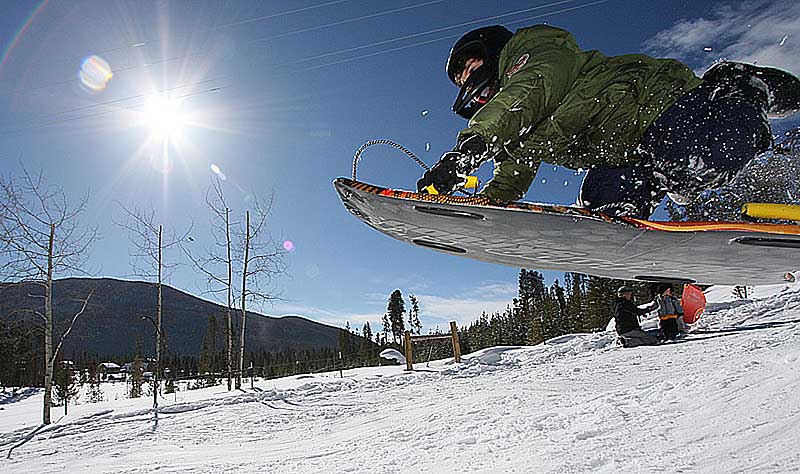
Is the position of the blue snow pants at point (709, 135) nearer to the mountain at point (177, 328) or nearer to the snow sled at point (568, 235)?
the snow sled at point (568, 235)

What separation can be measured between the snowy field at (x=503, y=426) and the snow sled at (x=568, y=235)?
82 centimetres

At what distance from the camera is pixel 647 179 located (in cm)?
300

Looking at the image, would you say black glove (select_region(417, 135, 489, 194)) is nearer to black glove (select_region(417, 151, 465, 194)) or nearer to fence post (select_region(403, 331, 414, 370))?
black glove (select_region(417, 151, 465, 194))

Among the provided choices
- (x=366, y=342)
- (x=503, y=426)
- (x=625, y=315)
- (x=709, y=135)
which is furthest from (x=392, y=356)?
(x=366, y=342)

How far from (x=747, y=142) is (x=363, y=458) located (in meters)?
2.88

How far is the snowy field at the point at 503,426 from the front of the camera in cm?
239

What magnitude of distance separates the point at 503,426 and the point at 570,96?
2200mm

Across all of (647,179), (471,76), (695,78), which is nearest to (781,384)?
(647,179)

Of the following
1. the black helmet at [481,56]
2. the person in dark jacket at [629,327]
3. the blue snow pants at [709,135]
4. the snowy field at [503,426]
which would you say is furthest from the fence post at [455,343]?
the black helmet at [481,56]

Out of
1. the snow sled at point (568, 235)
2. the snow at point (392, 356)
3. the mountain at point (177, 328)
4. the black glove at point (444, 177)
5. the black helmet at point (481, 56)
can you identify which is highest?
the mountain at point (177, 328)

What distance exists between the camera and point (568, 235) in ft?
8.79

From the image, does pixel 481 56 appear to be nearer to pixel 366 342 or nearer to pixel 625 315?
pixel 625 315

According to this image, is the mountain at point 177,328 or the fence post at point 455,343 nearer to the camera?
the fence post at point 455,343

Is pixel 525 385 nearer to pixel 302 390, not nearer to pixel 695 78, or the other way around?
pixel 695 78
